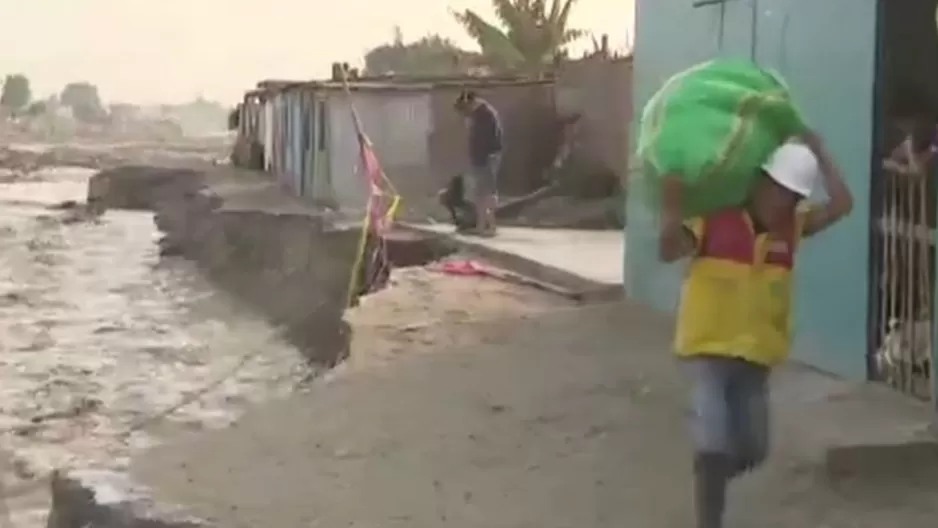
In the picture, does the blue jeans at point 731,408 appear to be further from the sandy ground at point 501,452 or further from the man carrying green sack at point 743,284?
the sandy ground at point 501,452

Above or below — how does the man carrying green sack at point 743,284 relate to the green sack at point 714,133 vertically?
below

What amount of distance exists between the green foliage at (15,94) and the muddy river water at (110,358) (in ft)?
188

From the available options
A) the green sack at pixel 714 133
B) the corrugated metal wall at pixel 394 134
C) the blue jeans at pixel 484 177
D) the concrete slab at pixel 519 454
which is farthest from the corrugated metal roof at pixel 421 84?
the green sack at pixel 714 133

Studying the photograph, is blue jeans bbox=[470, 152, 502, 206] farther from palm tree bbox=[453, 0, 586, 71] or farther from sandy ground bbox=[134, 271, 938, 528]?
palm tree bbox=[453, 0, 586, 71]

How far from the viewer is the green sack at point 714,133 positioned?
4.60m

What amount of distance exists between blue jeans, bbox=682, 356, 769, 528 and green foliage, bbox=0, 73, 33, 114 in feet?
287

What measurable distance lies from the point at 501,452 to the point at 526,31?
85.9ft

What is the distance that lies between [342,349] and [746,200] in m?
9.95

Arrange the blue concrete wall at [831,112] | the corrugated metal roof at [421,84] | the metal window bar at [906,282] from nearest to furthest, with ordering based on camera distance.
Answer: the metal window bar at [906,282] < the blue concrete wall at [831,112] < the corrugated metal roof at [421,84]

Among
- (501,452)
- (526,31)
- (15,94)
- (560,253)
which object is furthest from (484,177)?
(15,94)

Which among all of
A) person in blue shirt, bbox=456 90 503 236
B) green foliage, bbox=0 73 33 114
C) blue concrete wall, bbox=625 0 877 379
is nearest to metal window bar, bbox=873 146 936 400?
blue concrete wall, bbox=625 0 877 379

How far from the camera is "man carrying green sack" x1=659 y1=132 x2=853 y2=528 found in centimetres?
466

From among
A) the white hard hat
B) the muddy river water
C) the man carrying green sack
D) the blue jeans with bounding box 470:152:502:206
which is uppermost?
the white hard hat

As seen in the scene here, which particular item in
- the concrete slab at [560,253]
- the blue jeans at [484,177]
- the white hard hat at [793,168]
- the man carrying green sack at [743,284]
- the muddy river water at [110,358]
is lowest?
the muddy river water at [110,358]
